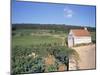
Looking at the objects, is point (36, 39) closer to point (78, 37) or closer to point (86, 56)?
point (78, 37)

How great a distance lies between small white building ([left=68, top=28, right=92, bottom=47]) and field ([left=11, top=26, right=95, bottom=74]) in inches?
2.5

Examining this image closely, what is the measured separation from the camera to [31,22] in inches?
83.7

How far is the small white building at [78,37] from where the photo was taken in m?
2.26

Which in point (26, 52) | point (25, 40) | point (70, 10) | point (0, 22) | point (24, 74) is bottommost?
point (24, 74)

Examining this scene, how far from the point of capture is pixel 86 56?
232 centimetres

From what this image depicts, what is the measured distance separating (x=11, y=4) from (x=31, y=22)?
0.29m

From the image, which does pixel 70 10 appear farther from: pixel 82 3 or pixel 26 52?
pixel 26 52

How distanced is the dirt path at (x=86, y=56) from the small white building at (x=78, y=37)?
0.23 ft

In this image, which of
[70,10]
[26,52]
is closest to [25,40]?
[26,52]

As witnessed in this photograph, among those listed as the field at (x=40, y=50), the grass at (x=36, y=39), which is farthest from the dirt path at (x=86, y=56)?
the grass at (x=36, y=39)

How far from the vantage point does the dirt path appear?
2.29 metres

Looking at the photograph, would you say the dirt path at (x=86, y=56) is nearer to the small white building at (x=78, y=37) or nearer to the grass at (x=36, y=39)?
the small white building at (x=78, y=37)

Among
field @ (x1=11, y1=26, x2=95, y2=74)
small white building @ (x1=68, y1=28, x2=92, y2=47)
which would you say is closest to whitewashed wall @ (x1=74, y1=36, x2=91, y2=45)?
small white building @ (x1=68, y1=28, x2=92, y2=47)

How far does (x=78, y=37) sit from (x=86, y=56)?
0.25 m
